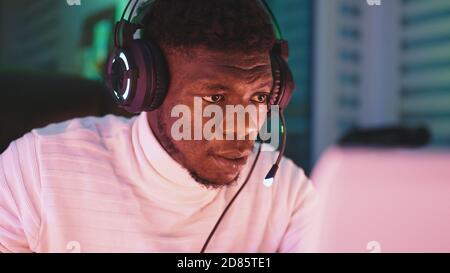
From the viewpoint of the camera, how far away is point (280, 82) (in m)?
0.92

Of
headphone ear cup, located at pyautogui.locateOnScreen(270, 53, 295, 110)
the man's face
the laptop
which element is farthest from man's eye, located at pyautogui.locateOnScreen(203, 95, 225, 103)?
the laptop

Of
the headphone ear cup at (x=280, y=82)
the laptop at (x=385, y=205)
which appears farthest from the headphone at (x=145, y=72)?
the laptop at (x=385, y=205)

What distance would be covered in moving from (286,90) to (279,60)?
0.06m

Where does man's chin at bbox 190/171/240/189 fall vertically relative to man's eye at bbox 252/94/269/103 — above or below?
below

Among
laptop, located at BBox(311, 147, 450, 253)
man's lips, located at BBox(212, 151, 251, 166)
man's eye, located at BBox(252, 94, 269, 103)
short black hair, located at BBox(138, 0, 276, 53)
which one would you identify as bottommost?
laptop, located at BBox(311, 147, 450, 253)

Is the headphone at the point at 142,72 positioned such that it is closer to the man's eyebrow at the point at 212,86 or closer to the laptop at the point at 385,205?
the man's eyebrow at the point at 212,86

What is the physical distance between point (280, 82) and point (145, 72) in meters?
0.26

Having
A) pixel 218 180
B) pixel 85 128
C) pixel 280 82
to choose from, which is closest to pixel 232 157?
pixel 218 180

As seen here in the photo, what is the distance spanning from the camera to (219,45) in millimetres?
870

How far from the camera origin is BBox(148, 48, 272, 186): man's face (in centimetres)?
88

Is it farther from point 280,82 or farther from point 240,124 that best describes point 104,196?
point 280,82

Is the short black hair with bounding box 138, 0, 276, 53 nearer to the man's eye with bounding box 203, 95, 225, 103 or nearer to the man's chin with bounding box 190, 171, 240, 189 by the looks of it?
the man's eye with bounding box 203, 95, 225, 103

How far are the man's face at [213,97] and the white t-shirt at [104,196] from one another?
1.0 inches
